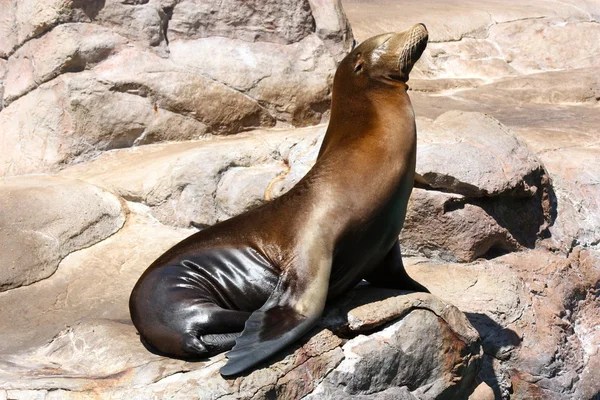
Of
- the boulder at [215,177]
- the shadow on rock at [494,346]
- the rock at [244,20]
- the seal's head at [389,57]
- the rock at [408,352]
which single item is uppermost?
the seal's head at [389,57]

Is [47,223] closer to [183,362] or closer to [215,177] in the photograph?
[215,177]

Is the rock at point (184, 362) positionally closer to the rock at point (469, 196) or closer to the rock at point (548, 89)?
the rock at point (469, 196)

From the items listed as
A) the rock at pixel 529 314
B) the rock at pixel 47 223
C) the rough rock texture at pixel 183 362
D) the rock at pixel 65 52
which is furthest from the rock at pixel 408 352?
the rock at pixel 65 52

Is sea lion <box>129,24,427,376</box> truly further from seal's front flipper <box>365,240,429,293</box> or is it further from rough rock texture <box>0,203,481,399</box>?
rough rock texture <box>0,203,481,399</box>

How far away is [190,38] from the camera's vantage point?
316 inches

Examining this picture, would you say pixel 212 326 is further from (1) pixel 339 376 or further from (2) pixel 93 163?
(2) pixel 93 163

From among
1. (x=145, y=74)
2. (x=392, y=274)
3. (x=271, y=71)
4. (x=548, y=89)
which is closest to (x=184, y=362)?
(x=392, y=274)

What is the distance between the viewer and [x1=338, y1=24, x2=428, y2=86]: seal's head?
455 centimetres

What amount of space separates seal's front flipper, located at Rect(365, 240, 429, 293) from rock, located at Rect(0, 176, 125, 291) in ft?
8.10

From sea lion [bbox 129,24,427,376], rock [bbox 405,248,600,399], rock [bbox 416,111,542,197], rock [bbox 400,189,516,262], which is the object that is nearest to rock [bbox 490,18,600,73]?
rock [bbox 416,111,542,197]

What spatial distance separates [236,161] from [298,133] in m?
0.61

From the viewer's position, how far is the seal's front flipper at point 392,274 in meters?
4.59

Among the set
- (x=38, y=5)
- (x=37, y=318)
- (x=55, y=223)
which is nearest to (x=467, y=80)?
(x=38, y=5)

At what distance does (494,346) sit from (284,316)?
1.95 metres
